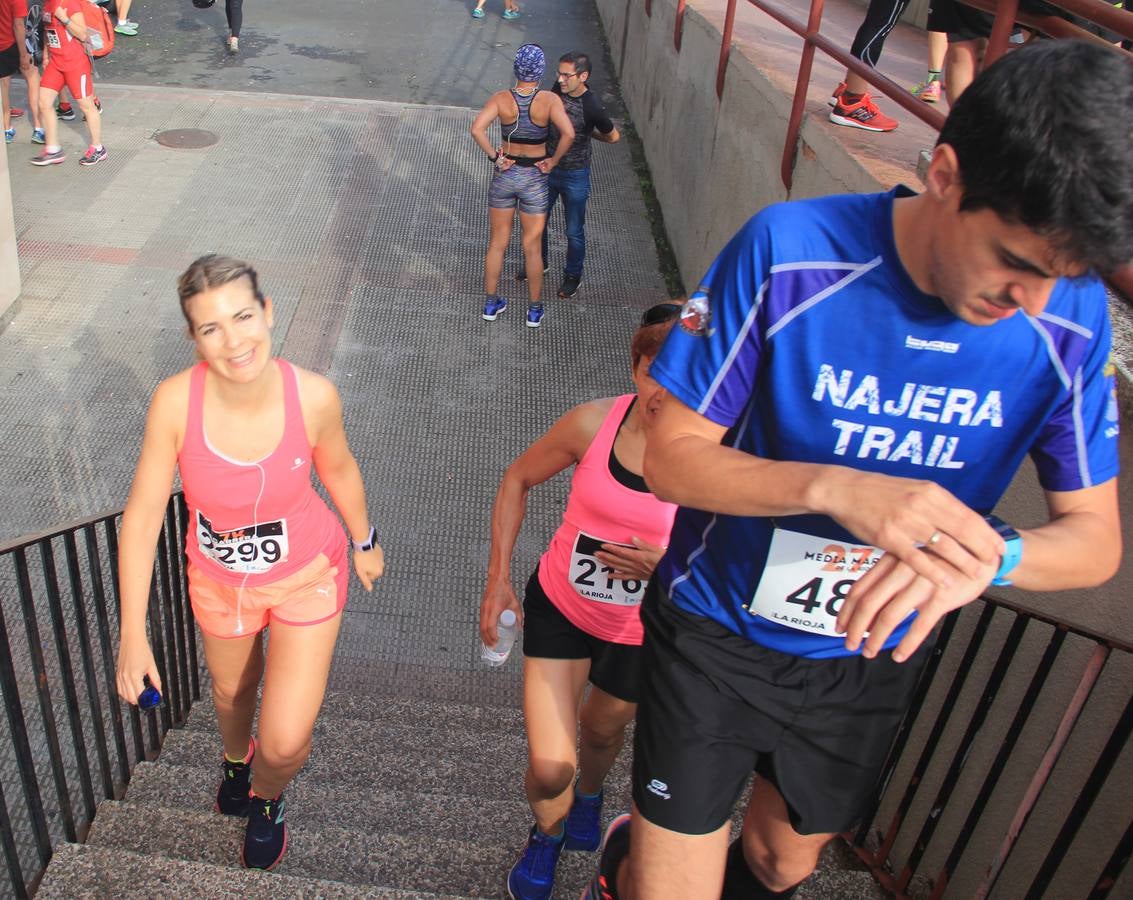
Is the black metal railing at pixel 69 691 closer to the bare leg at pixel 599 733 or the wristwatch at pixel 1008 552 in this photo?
the bare leg at pixel 599 733

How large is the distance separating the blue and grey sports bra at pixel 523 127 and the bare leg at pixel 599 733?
17.0 feet

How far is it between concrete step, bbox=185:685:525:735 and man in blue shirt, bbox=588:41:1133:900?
2.14 metres

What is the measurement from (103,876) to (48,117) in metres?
8.45

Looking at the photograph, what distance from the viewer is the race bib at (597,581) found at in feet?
9.36

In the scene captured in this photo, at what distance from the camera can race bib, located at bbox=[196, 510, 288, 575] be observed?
9.66ft

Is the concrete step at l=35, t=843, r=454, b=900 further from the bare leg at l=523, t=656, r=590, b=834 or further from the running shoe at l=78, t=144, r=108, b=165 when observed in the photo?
the running shoe at l=78, t=144, r=108, b=165

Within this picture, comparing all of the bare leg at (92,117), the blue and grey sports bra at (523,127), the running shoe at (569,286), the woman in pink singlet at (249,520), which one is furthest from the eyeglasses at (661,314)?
the bare leg at (92,117)

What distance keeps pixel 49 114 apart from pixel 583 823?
873 cm

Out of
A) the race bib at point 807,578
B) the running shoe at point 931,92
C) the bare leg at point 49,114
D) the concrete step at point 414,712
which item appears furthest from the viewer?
the bare leg at point 49,114

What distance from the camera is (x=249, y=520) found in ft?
9.61

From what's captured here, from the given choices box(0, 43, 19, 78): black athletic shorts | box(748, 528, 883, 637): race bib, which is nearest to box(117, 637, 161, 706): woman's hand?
box(748, 528, 883, 637): race bib

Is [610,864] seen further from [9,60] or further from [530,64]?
[9,60]

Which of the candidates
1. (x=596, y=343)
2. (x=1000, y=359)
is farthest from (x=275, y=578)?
(x=596, y=343)

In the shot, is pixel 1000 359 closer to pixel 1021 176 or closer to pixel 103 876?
pixel 1021 176
